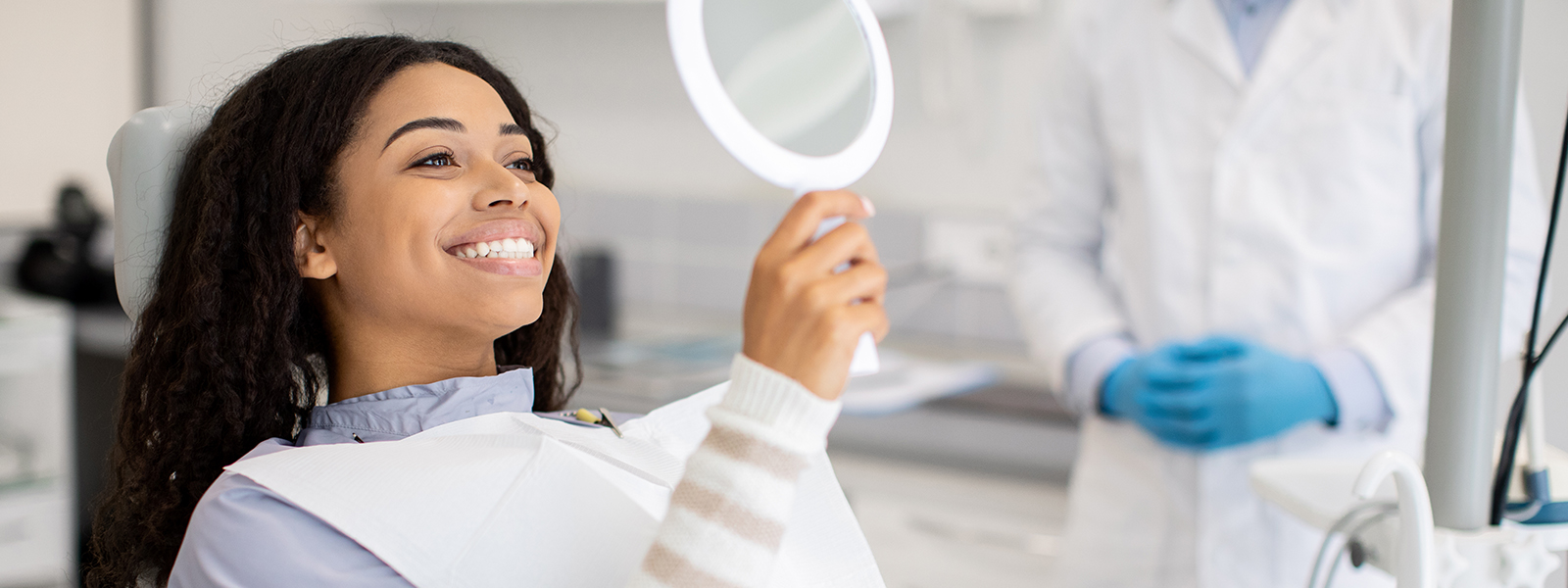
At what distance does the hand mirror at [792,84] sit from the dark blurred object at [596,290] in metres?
1.94

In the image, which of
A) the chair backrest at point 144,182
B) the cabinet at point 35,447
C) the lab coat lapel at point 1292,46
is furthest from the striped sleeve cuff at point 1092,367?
the cabinet at point 35,447

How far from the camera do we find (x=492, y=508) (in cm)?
78

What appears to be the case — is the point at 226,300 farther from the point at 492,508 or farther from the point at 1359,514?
the point at 1359,514

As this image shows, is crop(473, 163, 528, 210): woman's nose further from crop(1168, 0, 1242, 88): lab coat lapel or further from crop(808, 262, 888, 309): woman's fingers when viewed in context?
crop(1168, 0, 1242, 88): lab coat lapel

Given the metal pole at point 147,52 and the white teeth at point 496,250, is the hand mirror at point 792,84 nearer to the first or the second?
the white teeth at point 496,250

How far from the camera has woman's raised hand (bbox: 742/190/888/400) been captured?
2.04 feet

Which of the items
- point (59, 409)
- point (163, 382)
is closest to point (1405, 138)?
point (163, 382)

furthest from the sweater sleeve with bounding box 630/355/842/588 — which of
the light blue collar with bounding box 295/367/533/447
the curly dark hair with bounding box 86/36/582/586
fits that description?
the curly dark hair with bounding box 86/36/582/586

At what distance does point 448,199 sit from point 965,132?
173 centimetres

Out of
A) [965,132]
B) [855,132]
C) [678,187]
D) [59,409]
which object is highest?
[855,132]

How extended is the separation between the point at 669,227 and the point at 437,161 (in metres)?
1.94

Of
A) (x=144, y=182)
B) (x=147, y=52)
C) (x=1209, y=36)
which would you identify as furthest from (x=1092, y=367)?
(x=147, y=52)

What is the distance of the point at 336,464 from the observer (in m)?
0.81

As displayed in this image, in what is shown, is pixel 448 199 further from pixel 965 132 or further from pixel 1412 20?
pixel 965 132
